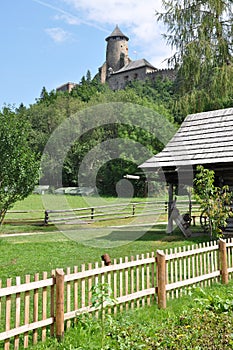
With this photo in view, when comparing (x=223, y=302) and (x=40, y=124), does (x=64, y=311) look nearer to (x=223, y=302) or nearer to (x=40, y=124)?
(x=223, y=302)

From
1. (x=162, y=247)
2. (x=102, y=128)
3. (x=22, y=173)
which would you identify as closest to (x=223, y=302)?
(x=162, y=247)

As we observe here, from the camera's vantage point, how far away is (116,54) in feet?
334

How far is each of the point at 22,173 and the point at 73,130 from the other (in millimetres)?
30515

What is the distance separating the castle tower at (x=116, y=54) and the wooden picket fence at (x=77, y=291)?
96964mm

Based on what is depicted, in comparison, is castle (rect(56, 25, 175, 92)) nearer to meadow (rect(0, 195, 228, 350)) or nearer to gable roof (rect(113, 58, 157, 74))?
gable roof (rect(113, 58, 157, 74))

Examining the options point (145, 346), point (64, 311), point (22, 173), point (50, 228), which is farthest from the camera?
point (50, 228)

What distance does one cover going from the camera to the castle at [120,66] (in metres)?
96.7

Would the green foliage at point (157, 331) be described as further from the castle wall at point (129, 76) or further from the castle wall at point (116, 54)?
the castle wall at point (116, 54)

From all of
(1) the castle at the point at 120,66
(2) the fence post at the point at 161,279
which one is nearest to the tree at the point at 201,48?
(2) the fence post at the point at 161,279

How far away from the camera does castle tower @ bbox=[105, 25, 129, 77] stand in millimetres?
100613

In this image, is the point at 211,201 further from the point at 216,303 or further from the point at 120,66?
the point at 120,66

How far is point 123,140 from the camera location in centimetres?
4441

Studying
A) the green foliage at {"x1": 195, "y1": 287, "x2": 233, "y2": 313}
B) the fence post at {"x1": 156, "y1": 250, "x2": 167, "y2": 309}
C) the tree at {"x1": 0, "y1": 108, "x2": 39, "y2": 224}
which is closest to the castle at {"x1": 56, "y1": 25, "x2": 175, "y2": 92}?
the tree at {"x1": 0, "y1": 108, "x2": 39, "y2": 224}

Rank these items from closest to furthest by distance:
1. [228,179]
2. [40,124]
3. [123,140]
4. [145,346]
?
[145,346]
[228,179]
[123,140]
[40,124]
